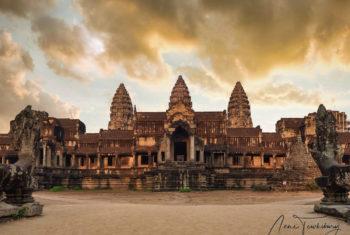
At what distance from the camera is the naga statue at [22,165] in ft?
54.1

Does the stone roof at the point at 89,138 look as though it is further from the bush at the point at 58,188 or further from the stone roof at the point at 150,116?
the bush at the point at 58,188

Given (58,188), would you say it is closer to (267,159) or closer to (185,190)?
(185,190)

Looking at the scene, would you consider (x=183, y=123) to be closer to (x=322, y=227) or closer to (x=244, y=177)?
(x=244, y=177)

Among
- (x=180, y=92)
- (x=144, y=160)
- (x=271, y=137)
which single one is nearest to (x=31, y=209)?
(x=144, y=160)

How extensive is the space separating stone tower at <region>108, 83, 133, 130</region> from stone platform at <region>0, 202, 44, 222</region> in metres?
70.8

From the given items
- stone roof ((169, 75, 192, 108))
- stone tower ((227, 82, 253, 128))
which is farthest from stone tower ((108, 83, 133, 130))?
stone tower ((227, 82, 253, 128))

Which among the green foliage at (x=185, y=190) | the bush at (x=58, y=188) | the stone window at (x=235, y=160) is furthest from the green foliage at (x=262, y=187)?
the bush at (x=58, y=188)

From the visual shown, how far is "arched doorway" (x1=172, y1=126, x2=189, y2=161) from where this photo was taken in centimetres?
5431

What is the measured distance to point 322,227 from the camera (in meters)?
13.4

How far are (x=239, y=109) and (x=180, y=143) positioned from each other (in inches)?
A: 1417

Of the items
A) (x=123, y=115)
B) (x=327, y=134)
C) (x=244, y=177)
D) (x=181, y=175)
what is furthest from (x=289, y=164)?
(x=123, y=115)

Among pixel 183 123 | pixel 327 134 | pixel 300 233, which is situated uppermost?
pixel 183 123

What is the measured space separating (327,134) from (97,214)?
11.6 meters

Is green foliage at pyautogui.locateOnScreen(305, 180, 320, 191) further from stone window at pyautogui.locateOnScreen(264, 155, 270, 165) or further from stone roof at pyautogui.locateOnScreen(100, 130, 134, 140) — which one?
stone roof at pyautogui.locateOnScreen(100, 130, 134, 140)
